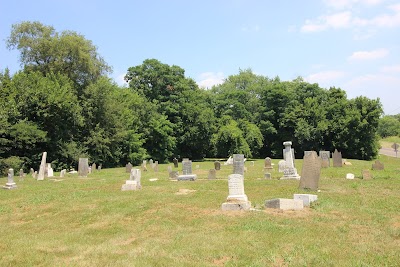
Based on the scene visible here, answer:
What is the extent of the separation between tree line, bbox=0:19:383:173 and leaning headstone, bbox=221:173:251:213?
2232cm

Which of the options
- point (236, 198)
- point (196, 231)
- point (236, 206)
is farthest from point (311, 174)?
point (196, 231)

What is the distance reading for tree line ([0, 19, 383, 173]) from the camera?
30984mm

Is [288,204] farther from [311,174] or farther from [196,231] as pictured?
[311,174]

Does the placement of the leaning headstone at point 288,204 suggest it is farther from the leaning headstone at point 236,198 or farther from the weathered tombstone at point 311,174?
the weathered tombstone at point 311,174

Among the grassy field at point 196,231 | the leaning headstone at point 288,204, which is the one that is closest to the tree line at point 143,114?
the grassy field at point 196,231

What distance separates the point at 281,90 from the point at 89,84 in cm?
→ 2805

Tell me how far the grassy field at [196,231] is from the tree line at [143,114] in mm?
19404

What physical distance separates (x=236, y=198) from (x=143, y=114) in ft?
114

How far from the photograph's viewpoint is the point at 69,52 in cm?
3369

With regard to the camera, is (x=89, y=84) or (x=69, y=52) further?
(x=89, y=84)

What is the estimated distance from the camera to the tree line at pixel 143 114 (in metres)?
31.0

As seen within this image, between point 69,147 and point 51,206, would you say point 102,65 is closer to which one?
point 69,147

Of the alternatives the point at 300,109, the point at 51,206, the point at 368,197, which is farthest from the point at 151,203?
the point at 300,109

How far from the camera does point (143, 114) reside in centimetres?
4400
